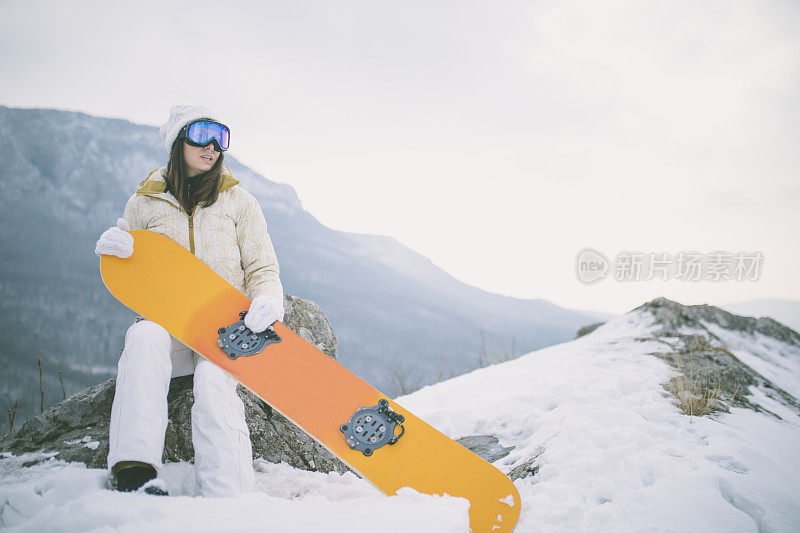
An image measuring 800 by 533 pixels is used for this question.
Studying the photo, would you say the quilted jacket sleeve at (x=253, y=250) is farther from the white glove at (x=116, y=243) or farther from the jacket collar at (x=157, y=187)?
the white glove at (x=116, y=243)

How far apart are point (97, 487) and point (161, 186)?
1.33 metres

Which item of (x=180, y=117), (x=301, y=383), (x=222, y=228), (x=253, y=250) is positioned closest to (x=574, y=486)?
(x=301, y=383)

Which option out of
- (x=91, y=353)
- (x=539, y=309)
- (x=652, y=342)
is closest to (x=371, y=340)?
(x=91, y=353)

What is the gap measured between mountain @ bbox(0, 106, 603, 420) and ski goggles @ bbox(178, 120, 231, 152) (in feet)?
87.0

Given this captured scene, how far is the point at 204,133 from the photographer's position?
1.99m

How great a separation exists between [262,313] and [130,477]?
2.55 feet

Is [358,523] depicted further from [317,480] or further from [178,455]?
[178,455]

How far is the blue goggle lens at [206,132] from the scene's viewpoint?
197cm

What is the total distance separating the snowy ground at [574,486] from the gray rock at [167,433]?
4.5 inches

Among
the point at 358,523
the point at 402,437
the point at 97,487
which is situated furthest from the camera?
the point at 402,437

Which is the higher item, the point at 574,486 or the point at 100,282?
the point at 574,486

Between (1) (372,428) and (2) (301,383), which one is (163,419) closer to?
(2) (301,383)

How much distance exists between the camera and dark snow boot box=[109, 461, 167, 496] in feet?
4.32

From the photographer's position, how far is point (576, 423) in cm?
219
